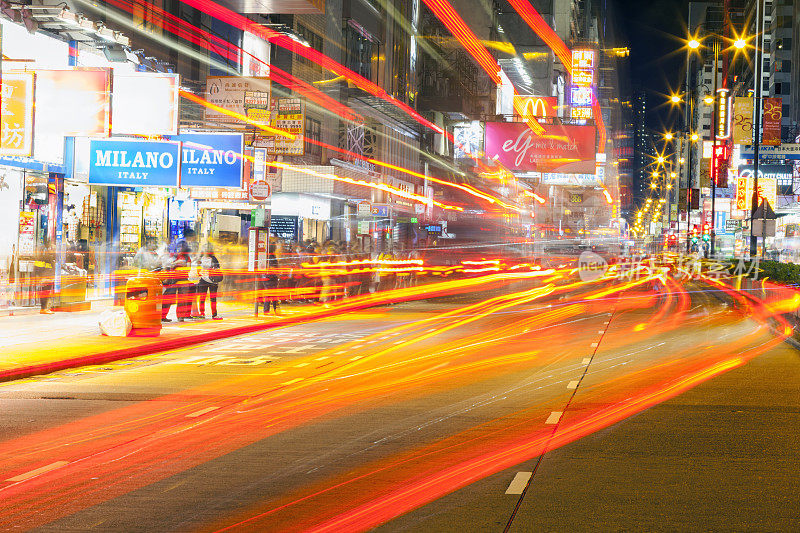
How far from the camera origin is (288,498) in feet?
23.8

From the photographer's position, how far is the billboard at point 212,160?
80.3 ft

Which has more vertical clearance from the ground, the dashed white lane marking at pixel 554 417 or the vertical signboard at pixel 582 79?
the vertical signboard at pixel 582 79

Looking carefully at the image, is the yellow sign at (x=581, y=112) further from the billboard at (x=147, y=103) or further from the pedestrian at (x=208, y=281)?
the billboard at (x=147, y=103)

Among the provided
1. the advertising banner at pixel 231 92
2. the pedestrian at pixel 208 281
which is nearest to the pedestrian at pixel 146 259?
the pedestrian at pixel 208 281

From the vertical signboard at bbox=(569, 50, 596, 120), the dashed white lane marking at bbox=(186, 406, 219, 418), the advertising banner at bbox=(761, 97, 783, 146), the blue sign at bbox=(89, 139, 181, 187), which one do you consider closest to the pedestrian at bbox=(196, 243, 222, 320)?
the blue sign at bbox=(89, 139, 181, 187)

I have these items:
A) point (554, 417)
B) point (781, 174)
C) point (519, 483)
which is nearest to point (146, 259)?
point (554, 417)

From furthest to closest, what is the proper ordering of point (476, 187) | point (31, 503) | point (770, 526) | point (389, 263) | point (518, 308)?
point (476, 187), point (389, 263), point (518, 308), point (31, 503), point (770, 526)

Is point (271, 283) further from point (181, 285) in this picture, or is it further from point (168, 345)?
point (168, 345)

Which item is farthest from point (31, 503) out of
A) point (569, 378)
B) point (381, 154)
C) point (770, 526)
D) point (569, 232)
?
point (569, 232)

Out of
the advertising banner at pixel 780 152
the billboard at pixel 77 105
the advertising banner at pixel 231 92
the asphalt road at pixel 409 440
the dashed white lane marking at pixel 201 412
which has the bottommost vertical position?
the dashed white lane marking at pixel 201 412

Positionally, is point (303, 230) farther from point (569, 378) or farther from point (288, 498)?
point (288, 498)

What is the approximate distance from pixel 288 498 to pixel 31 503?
1861 mm

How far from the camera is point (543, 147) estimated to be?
44719 millimetres

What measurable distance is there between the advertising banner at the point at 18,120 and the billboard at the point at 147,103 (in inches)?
78.0
